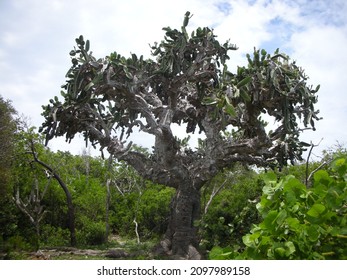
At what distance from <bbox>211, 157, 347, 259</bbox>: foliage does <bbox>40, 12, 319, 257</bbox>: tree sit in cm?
565

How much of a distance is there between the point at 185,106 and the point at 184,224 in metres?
3.53

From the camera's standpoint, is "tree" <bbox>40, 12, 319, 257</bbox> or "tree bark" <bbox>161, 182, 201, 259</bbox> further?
"tree bark" <bbox>161, 182, 201, 259</bbox>

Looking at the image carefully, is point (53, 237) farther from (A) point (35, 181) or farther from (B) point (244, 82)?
(B) point (244, 82)

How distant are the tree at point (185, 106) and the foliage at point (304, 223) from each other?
5653 millimetres

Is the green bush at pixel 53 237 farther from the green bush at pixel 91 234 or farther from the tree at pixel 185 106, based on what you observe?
the tree at pixel 185 106

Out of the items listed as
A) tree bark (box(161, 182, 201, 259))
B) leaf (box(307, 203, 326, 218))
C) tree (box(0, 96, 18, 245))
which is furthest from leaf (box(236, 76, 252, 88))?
tree (box(0, 96, 18, 245))

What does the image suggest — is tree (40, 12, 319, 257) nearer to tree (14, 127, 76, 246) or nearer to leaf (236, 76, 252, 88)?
leaf (236, 76, 252, 88)

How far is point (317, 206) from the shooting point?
1022 millimetres

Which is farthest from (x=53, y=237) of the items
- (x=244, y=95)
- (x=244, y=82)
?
(x=244, y=82)

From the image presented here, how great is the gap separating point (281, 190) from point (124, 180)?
69.9 feet

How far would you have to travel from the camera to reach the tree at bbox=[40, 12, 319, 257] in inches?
306

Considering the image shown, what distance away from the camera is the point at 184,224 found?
9297 millimetres

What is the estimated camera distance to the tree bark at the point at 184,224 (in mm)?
9039

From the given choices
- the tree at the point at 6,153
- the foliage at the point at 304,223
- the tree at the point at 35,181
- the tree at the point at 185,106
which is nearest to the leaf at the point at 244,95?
the tree at the point at 185,106
